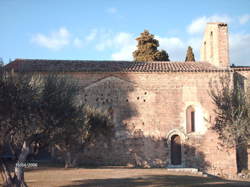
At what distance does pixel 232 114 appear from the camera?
1753 cm

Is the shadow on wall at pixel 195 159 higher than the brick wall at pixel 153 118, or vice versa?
the brick wall at pixel 153 118

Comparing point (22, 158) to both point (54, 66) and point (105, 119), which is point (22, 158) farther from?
point (54, 66)

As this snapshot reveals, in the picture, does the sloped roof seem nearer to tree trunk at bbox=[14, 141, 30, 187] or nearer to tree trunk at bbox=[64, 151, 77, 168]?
tree trunk at bbox=[64, 151, 77, 168]

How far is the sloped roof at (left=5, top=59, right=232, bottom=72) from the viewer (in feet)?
66.8

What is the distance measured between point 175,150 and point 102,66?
806cm

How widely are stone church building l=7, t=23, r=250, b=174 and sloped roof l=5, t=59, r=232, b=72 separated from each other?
72mm

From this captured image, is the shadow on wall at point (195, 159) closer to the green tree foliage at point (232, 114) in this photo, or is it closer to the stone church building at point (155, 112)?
the stone church building at point (155, 112)

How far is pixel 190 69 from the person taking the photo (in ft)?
67.3

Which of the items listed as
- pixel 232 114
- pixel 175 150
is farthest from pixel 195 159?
pixel 232 114

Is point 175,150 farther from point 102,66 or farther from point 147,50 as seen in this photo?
point 147,50

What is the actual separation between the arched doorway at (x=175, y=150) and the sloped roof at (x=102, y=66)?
4930 mm

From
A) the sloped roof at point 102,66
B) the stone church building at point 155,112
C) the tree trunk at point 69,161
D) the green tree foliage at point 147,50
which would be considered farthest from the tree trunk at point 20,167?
the green tree foliage at point 147,50

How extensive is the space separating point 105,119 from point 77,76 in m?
4.35

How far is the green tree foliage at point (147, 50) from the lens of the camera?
3222 cm
